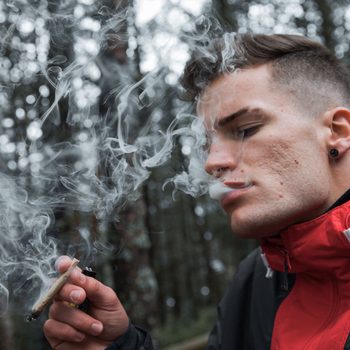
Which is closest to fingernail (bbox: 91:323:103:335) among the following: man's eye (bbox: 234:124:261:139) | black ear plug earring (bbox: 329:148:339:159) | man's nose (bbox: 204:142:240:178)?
man's nose (bbox: 204:142:240:178)

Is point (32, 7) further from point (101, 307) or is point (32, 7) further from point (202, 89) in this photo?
point (101, 307)

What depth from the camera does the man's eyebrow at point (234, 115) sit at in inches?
80.3

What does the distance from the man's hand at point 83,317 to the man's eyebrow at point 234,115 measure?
864mm

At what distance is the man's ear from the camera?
2027 mm

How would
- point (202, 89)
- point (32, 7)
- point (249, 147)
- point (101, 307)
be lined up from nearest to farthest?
1. point (101, 307)
2. point (249, 147)
3. point (202, 89)
4. point (32, 7)

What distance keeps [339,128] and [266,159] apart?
1.20 feet

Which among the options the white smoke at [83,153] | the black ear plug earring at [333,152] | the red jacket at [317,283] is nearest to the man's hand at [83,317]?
the white smoke at [83,153]

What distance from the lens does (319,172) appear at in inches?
77.9

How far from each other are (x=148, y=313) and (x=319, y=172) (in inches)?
156

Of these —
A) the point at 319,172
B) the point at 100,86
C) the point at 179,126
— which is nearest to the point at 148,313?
the point at 100,86

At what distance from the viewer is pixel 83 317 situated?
1825 millimetres

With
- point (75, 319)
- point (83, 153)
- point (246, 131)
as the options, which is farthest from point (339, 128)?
point (83, 153)

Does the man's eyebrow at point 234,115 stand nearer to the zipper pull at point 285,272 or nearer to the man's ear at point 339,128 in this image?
the man's ear at point 339,128

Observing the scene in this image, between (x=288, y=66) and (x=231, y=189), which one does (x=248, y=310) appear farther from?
(x=288, y=66)
